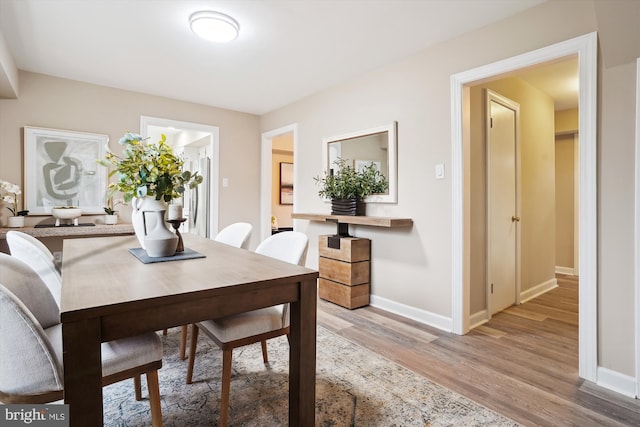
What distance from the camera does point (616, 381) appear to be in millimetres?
1840

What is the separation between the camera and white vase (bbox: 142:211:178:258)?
5.10 feet

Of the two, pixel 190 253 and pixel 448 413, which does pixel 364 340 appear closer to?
pixel 448 413

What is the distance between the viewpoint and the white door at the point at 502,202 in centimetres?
302

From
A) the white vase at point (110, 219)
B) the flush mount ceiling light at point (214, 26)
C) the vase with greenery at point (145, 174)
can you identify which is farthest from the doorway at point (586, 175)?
the white vase at point (110, 219)

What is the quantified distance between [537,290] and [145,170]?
13.7 ft

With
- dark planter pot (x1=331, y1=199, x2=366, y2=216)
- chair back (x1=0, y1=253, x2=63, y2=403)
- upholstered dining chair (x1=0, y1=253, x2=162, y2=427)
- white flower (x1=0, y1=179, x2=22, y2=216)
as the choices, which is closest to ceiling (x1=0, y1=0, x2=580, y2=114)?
Result: white flower (x1=0, y1=179, x2=22, y2=216)

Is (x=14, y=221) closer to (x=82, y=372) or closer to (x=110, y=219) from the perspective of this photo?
(x=110, y=219)

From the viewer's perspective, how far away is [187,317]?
1.05m

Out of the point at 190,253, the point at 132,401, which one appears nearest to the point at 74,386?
the point at 190,253

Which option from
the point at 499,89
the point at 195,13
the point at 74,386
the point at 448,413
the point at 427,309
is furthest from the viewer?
the point at 499,89

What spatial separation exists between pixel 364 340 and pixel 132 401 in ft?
5.01

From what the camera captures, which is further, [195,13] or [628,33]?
[195,13]

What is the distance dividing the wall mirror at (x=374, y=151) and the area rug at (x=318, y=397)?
1.56 meters

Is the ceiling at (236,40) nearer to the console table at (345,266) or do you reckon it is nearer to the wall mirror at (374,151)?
the wall mirror at (374,151)
